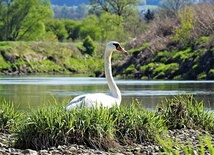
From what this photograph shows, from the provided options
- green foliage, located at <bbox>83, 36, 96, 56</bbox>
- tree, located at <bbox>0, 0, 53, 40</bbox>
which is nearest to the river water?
green foliage, located at <bbox>83, 36, 96, 56</bbox>

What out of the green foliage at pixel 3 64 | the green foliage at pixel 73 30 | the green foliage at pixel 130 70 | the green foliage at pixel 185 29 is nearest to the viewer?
the green foliage at pixel 185 29

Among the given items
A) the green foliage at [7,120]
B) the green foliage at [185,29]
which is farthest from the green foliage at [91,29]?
the green foliage at [7,120]

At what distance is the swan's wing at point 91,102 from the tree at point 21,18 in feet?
383

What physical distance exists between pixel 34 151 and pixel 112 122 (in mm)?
2332

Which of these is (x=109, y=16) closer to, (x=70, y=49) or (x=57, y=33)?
(x=70, y=49)

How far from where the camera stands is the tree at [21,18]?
13544 centimetres

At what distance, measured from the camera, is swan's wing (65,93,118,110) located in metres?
18.0

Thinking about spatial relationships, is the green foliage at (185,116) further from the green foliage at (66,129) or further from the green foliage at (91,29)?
the green foliage at (91,29)

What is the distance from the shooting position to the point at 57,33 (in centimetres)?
16350

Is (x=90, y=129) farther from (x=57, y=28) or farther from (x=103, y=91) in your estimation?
(x=57, y=28)

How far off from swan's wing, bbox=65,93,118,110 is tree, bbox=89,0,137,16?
4610 inches

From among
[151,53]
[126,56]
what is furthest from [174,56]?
[126,56]

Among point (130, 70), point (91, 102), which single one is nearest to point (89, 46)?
point (130, 70)

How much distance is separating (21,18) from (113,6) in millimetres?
18035
